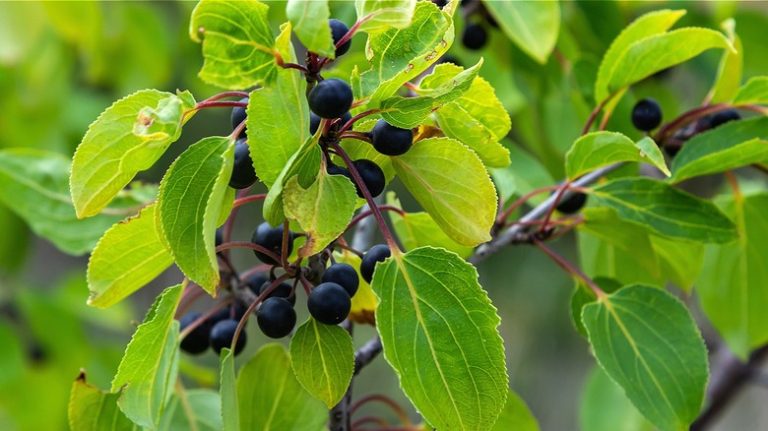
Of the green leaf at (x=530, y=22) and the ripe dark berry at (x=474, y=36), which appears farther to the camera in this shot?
the ripe dark berry at (x=474, y=36)

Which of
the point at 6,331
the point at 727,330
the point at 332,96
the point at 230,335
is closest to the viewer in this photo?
the point at 332,96

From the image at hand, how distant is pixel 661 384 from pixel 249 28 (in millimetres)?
496

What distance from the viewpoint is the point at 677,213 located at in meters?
0.91

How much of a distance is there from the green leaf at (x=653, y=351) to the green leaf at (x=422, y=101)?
298 mm

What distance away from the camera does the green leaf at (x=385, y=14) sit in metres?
0.61

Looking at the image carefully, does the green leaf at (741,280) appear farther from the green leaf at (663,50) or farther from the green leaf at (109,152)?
the green leaf at (109,152)

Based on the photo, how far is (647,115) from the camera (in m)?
1.02

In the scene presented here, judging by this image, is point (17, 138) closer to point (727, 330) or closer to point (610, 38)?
point (610, 38)

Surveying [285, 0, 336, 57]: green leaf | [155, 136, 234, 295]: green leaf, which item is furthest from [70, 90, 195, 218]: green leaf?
[285, 0, 336, 57]: green leaf

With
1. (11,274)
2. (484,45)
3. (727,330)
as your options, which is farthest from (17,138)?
(727,330)

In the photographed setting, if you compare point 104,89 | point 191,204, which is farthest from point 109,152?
point 104,89

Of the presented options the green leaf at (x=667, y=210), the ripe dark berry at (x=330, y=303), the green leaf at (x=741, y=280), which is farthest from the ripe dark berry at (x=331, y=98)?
the green leaf at (x=741, y=280)

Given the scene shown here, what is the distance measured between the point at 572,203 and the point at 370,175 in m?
0.40

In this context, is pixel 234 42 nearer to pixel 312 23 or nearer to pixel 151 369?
pixel 312 23
